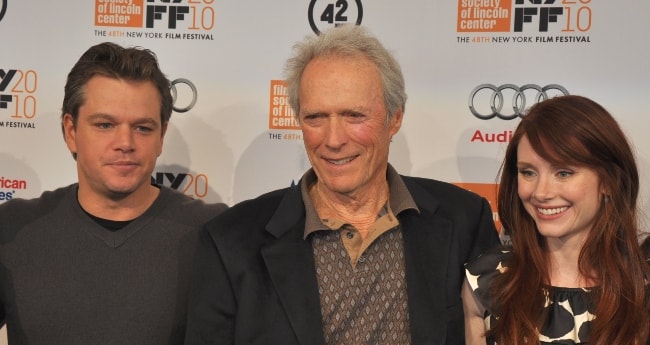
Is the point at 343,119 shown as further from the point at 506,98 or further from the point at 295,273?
the point at 506,98

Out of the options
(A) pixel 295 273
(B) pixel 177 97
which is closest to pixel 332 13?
(B) pixel 177 97

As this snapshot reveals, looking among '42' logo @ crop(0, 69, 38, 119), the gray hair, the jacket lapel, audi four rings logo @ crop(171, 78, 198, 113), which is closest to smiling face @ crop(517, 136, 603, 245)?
the gray hair

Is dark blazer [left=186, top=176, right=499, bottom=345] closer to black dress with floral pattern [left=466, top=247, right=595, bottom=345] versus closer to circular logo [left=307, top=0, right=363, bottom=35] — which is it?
black dress with floral pattern [left=466, top=247, right=595, bottom=345]

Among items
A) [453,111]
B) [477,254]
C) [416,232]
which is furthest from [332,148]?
[453,111]

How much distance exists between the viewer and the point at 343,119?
259 cm

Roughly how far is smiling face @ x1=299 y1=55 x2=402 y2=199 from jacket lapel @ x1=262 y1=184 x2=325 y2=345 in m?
0.19

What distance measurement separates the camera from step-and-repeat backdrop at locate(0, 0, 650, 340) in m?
3.36

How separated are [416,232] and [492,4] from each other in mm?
1253

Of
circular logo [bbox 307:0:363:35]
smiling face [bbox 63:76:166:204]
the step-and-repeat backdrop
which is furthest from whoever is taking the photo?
→ circular logo [bbox 307:0:363:35]

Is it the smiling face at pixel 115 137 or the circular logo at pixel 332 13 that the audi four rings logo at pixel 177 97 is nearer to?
the circular logo at pixel 332 13

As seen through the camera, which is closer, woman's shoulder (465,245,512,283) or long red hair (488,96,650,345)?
long red hair (488,96,650,345)

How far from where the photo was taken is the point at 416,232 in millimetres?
2652

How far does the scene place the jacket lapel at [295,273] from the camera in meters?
2.49

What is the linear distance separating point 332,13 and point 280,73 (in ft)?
1.12
